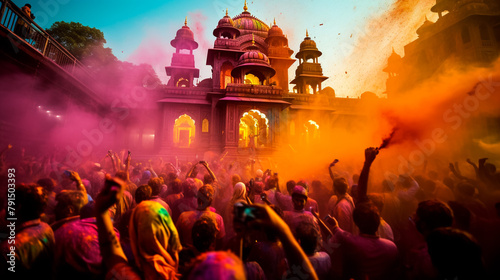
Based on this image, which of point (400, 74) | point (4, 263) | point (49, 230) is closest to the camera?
Answer: point (4, 263)

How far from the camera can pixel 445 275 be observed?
1.57 meters

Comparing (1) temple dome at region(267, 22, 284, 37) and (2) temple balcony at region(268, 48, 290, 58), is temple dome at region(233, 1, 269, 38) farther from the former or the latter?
(2) temple balcony at region(268, 48, 290, 58)

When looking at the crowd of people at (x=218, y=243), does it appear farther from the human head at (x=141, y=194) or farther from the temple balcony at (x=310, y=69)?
the temple balcony at (x=310, y=69)

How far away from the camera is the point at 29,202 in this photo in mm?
2182

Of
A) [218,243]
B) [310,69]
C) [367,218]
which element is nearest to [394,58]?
[310,69]

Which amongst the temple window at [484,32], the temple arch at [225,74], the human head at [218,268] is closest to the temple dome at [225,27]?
the temple arch at [225,74]

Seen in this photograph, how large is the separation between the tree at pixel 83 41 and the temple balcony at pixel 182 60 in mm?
11631

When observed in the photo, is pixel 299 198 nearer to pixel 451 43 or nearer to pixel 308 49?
pixel 308 49

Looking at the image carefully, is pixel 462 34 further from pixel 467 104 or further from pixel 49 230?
pixel 49 230

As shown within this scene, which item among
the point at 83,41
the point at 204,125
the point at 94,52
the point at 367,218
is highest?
the point at 83,41

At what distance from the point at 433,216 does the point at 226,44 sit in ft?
83.3

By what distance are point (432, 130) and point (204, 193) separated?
64.3ft

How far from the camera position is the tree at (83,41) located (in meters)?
25.7

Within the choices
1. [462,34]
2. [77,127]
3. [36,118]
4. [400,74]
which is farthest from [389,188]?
[400,74]
